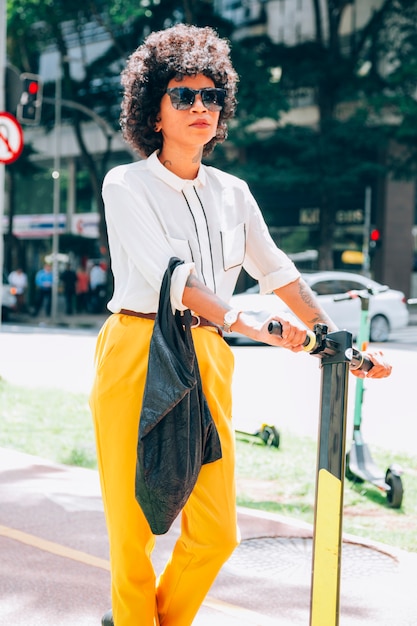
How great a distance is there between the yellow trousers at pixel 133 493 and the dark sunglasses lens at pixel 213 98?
69 centimetres

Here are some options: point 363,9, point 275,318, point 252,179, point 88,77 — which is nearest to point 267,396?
point 275,318

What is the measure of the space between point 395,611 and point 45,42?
28.8 metres

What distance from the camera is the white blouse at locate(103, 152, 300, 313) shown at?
2635 millimetres

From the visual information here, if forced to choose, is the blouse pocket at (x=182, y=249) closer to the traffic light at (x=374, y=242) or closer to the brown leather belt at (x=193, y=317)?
the brown leather belt at (x=193, y=317)

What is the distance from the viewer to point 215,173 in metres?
2.92

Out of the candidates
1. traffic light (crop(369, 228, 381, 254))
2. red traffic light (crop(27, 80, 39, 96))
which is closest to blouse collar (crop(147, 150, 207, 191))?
red traffic light (crop(27, 80, 39, 96))

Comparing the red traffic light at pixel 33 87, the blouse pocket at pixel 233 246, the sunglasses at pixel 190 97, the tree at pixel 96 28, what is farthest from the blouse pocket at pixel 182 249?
the tree at pixel 96 28

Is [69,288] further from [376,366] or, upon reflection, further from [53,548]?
[376,366]

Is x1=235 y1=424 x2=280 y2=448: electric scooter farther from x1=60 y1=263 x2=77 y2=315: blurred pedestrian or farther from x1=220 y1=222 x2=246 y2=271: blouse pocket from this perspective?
x1=60 y1=263 x2=77 y2=315: blurred pedestrian

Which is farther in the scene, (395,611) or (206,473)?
(395,611)

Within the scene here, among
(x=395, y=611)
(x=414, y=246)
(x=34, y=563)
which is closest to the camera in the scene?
(x=395, y=611)

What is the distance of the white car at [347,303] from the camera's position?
18141 millimetres

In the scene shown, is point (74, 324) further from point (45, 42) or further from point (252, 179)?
point (45, 42)

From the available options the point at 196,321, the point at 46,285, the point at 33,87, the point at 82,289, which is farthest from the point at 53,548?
the point at 82,289
